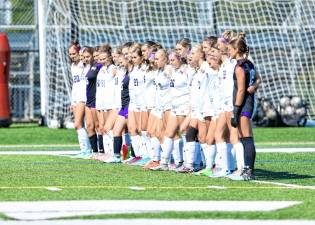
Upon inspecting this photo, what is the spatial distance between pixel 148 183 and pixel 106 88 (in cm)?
550

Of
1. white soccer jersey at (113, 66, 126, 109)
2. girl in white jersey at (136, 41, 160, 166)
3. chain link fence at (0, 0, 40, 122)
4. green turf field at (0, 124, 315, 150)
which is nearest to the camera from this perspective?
girl in white jersey at (136, 41, 160, 166)

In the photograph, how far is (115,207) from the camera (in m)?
10.6

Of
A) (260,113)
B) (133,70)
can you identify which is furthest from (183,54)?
(260,113)

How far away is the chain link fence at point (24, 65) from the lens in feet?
102

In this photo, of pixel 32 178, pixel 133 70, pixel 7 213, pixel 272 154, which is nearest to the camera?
pixel 7 213

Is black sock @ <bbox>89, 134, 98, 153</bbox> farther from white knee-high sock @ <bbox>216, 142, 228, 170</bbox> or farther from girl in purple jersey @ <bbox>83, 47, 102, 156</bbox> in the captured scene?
white knee-high sock @ <bbox>216, 142, 228, 170</bbox>

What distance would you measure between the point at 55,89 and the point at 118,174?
14352mm

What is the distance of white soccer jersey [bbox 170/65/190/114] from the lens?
16156 mm

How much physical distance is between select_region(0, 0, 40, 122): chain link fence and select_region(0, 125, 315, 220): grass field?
40.2 ft

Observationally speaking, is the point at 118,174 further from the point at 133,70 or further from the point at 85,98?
the point at 85,98

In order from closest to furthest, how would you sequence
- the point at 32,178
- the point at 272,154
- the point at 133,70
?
the point at 32,178
the point at 133,70
the point at 272,154

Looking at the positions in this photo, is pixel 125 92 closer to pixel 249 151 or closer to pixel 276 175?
pixel 276 175

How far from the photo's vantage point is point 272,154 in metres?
19.1
